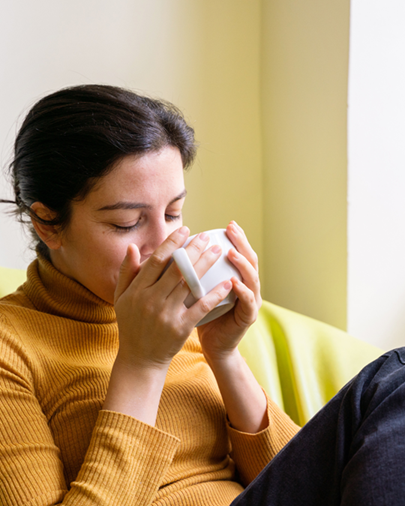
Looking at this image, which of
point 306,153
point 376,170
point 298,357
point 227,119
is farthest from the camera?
point 227,119

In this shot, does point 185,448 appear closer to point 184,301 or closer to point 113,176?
point 184,301

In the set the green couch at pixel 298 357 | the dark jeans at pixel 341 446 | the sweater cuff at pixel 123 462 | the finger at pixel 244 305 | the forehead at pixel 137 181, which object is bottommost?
the green couch at pixel 298 357

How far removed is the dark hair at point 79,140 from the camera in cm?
78

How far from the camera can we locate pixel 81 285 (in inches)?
34.3

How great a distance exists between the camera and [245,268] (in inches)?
28.5

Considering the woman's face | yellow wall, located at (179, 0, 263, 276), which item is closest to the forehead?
the woman's face

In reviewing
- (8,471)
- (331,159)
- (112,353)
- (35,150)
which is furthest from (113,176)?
(331,159)

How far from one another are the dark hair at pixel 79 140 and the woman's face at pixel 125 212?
19mm

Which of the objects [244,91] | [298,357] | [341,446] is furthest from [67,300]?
[244,91]

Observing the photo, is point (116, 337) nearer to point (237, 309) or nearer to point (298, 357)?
point (237, 309)

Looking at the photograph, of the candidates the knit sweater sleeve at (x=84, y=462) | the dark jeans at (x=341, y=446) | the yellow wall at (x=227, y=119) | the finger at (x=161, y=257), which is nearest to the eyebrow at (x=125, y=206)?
the finger at (x=161, y=257)

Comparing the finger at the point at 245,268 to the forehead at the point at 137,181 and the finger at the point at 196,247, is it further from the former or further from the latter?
the forehead at the point at 137,181

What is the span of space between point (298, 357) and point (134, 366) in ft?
2.05

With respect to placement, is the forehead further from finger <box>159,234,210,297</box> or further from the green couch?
the green couch
